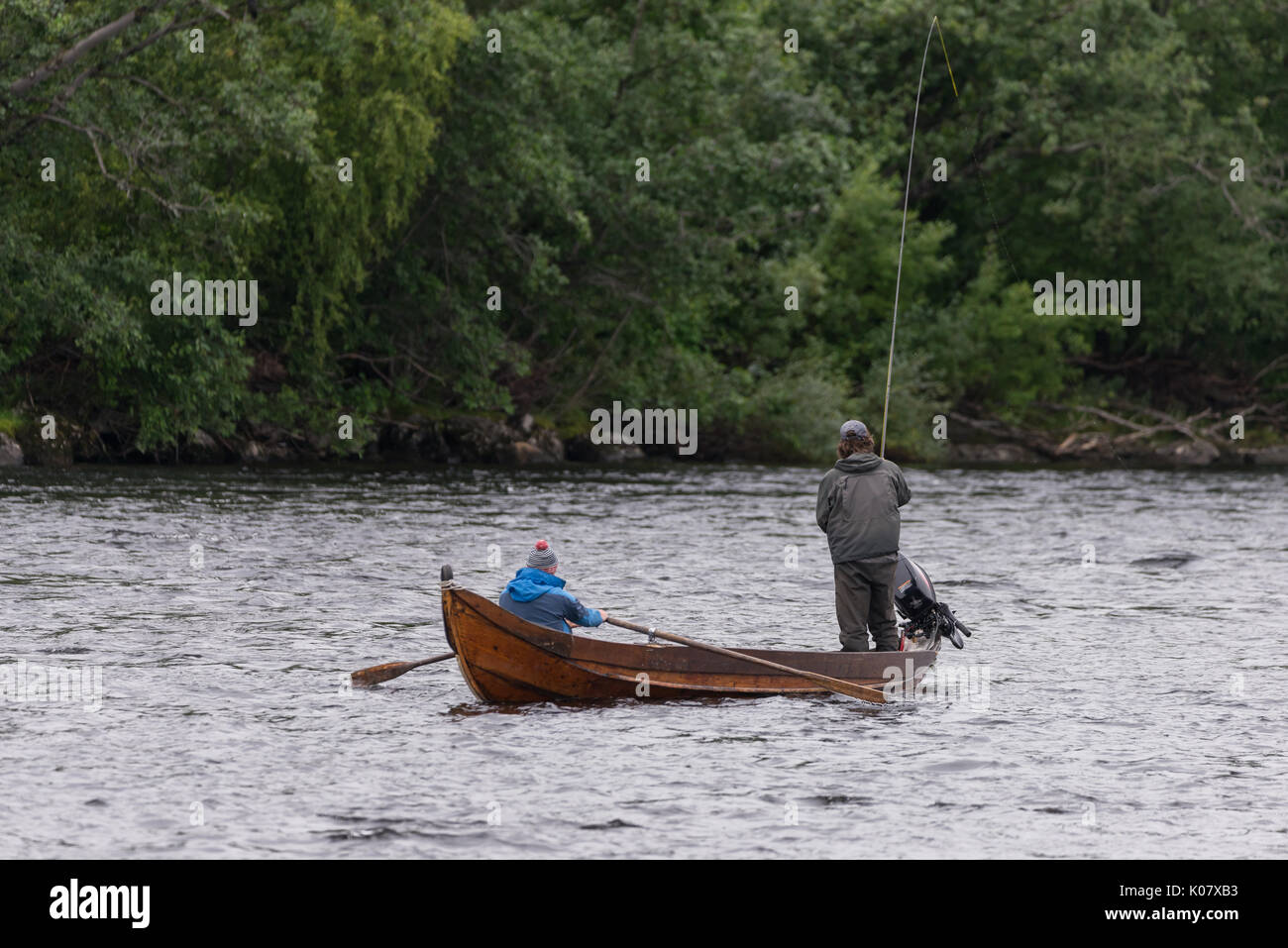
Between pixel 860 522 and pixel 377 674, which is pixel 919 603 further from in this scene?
pixel 377 674

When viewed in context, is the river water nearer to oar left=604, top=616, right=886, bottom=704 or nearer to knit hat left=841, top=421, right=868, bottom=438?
oar left=604, top=616, right=886, bottom=704

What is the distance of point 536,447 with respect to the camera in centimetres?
4284

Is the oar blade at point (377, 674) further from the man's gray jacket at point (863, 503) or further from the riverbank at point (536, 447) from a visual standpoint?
the riverbank at point (536, 447)

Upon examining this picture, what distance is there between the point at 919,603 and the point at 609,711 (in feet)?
9.81

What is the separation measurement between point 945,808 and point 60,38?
26.2 meters

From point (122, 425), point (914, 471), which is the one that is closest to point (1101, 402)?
point (914, 471)

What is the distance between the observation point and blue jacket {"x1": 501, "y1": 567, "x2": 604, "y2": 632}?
44.8ft

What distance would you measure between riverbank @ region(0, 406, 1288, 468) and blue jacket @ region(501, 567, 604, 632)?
23356 mm

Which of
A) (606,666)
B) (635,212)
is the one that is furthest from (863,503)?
(635,212)

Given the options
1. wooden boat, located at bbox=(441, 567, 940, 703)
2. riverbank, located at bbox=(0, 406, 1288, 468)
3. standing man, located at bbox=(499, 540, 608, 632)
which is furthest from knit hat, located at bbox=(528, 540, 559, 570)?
riverbank, located at bbox=(0, 406, 1288, 468)

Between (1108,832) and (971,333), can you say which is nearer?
(1108,832)

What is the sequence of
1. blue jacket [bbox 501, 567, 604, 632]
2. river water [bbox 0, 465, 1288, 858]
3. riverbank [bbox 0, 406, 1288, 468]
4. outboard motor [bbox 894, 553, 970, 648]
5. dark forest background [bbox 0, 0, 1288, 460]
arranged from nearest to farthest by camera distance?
1. river water [bbox 0, 465, 1288, 858]
2. blue jacket [bbox 501, 567, 604, 632]
3. outboard motor [bbox 894, 553, 970, 648]
4. dark forest background [bbox 0, 0, 1288, 460]
5. riverbank [bbox 0, 406, 1288, 468]

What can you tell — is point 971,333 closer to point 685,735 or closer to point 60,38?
point 60,38

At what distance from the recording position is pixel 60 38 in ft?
105
